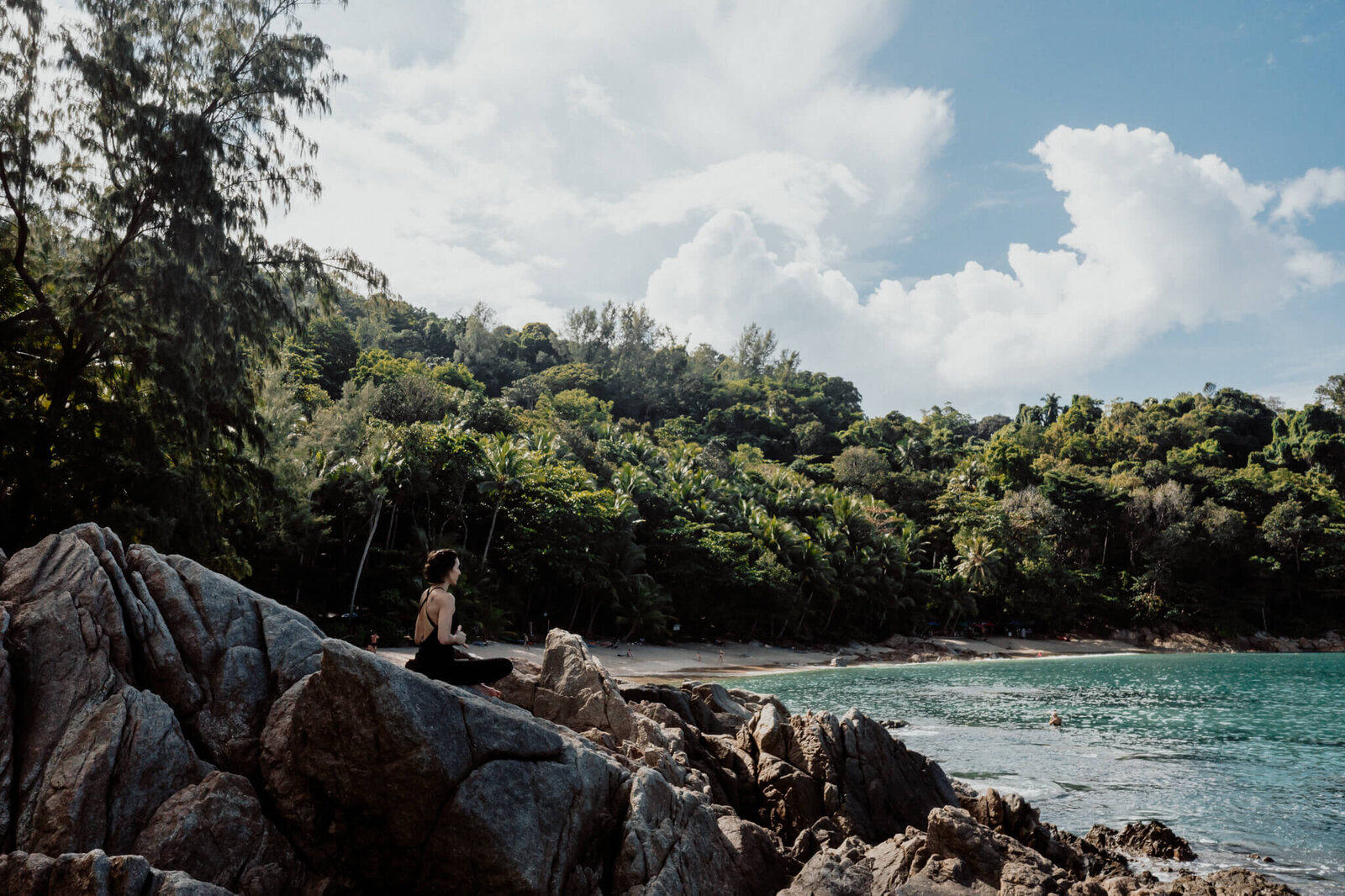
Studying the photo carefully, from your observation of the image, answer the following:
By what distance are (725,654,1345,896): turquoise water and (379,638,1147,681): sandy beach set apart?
314 cm

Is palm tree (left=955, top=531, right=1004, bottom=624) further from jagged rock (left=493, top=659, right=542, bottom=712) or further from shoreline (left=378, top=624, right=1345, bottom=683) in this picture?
jagged rock (left=493, top=659, right=542, bottom=712)

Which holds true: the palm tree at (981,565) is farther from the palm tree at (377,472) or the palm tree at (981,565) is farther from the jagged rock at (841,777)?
the jagged rock at (841,777)

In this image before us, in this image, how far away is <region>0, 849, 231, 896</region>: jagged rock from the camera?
12.6ft

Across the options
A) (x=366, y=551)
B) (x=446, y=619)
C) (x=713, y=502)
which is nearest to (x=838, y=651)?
(x=713, y=502)

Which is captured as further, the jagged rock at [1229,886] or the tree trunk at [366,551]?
the tree trunk at [366,551]

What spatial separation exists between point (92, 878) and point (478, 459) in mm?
30687

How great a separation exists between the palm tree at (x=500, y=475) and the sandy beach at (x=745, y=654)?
19.6 ft

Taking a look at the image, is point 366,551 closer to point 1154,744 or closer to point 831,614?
point 1154,744

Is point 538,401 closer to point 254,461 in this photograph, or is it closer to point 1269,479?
point 254,461

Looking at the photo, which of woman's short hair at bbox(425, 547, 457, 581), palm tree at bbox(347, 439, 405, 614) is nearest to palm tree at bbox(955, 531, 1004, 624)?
palm tree at bbox(347, 439, 405, 614)

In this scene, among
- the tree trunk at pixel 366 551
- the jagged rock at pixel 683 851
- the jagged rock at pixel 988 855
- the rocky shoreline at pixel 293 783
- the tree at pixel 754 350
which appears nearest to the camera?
the rocky shoreline at pixel 293 783

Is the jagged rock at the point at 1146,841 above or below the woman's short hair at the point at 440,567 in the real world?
below

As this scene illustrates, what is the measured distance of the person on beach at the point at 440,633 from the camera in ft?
20.3

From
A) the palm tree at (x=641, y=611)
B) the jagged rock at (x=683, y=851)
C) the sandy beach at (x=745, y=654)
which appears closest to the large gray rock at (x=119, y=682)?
the jagged rock at (x=683, y=851)
